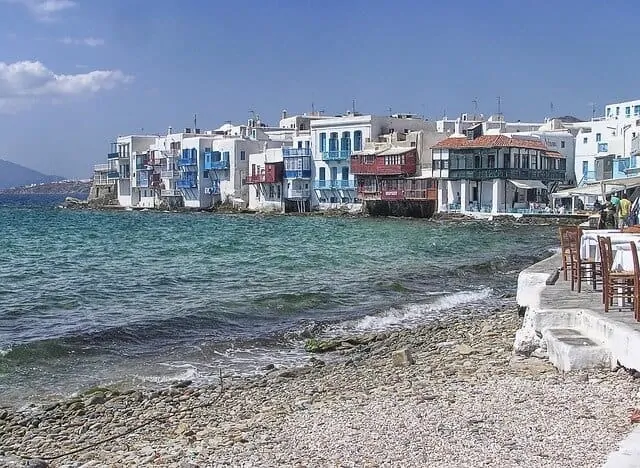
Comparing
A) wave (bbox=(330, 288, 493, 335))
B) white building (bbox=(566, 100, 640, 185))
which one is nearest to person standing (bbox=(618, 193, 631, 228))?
wave (bbox=(330, 288, 493, 335))

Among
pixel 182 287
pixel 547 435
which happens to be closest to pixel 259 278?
pixel 182 287

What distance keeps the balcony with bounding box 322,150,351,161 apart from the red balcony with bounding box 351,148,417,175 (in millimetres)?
3470

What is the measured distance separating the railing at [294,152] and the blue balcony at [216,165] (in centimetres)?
893

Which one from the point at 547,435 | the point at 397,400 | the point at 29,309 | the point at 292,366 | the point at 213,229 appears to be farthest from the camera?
the point at 213,229

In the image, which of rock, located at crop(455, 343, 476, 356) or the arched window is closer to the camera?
rock, located at crop(455, 343, 476, 356)

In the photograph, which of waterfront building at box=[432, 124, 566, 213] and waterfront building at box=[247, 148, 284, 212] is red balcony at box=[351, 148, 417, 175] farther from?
waterfront building at box=[247, 148, 284, 212]

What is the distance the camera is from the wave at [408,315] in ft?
55.1

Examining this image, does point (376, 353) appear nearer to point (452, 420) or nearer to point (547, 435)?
point (452, 420)

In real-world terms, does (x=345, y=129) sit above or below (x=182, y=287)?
above

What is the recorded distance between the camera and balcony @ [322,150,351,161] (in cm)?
7069

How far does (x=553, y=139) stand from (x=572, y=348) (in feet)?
197

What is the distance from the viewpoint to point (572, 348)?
8.52m

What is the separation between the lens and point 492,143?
59.2 metres

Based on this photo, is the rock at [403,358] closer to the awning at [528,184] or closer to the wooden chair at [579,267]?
the wooden chair at [579,267]
